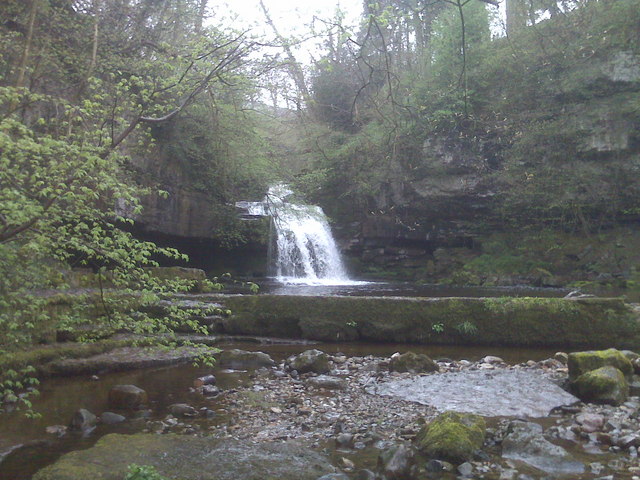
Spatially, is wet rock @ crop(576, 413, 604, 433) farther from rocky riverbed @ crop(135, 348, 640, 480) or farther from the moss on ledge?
the moss on ledge

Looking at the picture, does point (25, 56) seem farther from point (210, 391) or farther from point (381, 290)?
point (381, 290)

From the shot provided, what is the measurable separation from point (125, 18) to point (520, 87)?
15.8 meters

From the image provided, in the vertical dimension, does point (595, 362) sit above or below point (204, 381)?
above

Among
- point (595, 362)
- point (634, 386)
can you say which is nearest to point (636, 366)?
point (634, 386)

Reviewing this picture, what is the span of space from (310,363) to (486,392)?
2182 mm

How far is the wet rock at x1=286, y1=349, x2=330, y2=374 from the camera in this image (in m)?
6.46

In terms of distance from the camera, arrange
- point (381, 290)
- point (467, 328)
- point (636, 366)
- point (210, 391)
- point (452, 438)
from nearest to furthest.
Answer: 1. point (452, 438)
2. point (210, 391)
3. point (636, 366)
4. point (467, 328)
5. point (381, 290)

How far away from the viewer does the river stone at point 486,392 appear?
4.87 m

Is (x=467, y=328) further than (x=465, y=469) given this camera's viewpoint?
Yes

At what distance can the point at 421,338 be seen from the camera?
8188mm

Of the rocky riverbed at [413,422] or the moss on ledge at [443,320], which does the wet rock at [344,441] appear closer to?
the rocky riverbed at [413,422]

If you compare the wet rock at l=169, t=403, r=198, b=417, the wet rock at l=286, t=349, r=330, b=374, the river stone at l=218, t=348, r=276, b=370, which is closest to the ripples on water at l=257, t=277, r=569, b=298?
the river stone at l=218, t=348, r=276, b=370

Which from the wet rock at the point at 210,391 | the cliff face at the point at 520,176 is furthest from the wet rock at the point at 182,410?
the cliff face at the point at 520,176

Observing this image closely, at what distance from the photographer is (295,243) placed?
741 inches
